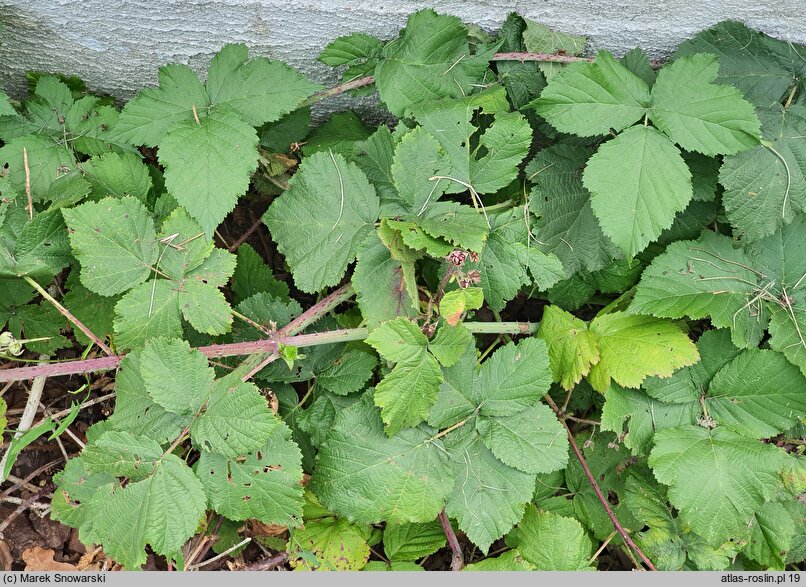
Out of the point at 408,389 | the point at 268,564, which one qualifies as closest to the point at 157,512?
the point at 268,564

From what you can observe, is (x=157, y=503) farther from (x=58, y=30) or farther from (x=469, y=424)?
(x=58, y=30)

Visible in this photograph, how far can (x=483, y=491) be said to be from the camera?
191cm

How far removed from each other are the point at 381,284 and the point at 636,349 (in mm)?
776

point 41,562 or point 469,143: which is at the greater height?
point 469,143

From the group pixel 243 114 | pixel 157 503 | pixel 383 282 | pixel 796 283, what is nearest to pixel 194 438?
pixel 157 503

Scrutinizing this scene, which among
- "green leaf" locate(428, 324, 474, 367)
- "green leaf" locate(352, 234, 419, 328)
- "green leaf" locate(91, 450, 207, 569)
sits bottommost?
"green leaf" locate(91, 450, 207, 569)

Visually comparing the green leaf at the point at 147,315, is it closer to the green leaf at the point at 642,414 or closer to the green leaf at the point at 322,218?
the green leaf at the point at 322,218

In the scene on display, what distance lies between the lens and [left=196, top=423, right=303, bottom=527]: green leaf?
1.78m

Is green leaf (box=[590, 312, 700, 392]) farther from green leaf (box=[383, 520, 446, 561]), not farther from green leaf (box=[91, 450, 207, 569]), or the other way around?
green leaf (box=[91, 450, 207, 569])

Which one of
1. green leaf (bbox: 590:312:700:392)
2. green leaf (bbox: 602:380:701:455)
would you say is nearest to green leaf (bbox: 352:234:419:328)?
green leaf (bbox: 590:312:700:392)

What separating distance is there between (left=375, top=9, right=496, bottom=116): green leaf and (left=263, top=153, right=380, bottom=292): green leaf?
0.27 meters

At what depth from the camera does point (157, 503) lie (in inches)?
66.4

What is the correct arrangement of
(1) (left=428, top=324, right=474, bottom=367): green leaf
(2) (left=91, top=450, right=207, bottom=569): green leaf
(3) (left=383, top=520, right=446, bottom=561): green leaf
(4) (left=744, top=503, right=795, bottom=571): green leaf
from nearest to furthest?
(2) (left=91, top=450, right=207, bottom=569): green leaf, (1) (left=428, top=324, right=474, bottom=367): green leaf, (4) (left=744, top=503, right=795, bottom=571): green leaf, (3) (left=383, top=520, right=446, bottom=561): green leaf

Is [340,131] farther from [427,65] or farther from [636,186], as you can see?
[636,186]
